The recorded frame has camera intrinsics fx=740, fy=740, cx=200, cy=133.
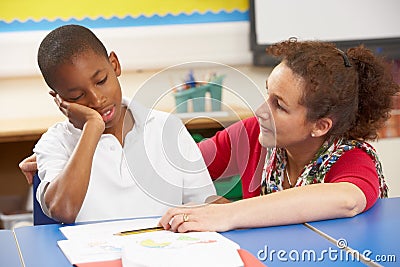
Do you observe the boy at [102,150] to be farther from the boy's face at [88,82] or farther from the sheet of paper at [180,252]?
the sheet of paper at [180,252]

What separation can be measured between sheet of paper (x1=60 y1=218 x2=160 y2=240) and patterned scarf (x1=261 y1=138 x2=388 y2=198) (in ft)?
1.17

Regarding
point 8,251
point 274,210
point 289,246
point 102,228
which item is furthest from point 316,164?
point 8,251

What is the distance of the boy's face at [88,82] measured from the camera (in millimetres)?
1529

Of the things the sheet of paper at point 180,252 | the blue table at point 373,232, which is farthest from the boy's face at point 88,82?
the blue table at point 373,232

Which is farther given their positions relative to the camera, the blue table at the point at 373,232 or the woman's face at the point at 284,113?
the woman's face at the point at 284,113

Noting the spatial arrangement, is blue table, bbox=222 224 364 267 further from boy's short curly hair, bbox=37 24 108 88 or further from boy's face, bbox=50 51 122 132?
boy's short curly hair, bbox=37 24 108 88

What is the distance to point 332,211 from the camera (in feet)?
4.74

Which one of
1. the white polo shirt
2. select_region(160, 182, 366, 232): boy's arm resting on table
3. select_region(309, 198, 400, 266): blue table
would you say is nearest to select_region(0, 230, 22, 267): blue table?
the white polo shirt

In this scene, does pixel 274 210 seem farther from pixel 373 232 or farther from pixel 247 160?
pixel 247 160

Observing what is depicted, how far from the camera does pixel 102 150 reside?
64.9 inches

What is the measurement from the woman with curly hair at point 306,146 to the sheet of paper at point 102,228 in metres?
0.08

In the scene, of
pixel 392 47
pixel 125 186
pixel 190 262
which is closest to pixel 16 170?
pixel 125 186

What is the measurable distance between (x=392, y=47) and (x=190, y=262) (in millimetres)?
2398

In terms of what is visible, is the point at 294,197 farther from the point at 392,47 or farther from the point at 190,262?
the point at 392,47
